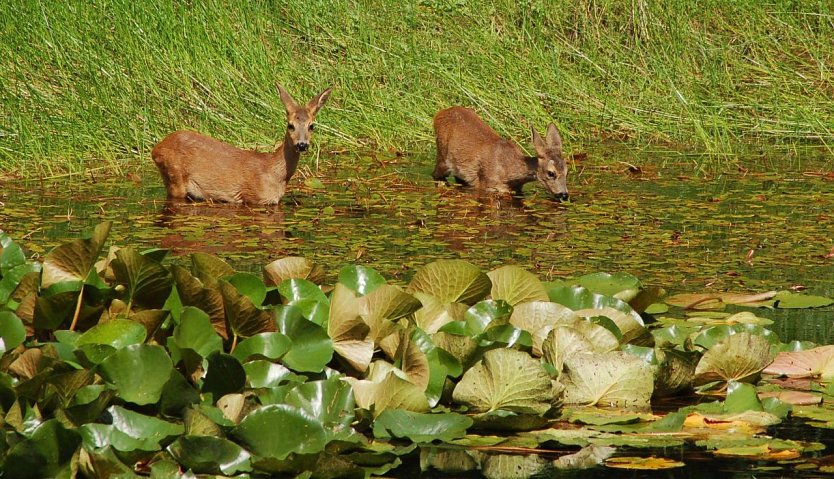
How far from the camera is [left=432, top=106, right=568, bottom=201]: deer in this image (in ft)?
37.9

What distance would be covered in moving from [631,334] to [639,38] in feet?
30.7

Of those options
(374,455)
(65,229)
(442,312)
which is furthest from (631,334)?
(65,229)

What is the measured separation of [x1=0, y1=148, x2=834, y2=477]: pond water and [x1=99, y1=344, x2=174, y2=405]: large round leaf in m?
2.90

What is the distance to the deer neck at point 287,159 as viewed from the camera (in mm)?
10812

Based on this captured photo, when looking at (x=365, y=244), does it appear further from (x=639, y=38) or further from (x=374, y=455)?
(x=639, y=38)

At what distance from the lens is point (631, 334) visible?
5812 millimetres

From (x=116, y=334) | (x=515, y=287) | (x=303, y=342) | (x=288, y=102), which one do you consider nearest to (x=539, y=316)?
(x=515, y=287)

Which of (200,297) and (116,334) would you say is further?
(200,297)

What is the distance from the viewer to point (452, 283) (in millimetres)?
6098

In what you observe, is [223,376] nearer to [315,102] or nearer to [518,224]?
[518,224]

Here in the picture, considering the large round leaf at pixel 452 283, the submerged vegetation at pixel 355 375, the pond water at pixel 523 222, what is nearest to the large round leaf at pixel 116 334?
the submerged vegetation at pixel 355 375

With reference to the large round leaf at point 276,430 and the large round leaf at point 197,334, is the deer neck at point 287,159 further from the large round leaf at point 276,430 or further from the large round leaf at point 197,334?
the large round leaf at point 276,430

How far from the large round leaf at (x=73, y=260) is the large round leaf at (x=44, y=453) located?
124 centimetres

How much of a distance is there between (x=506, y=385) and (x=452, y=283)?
3.48 feet
